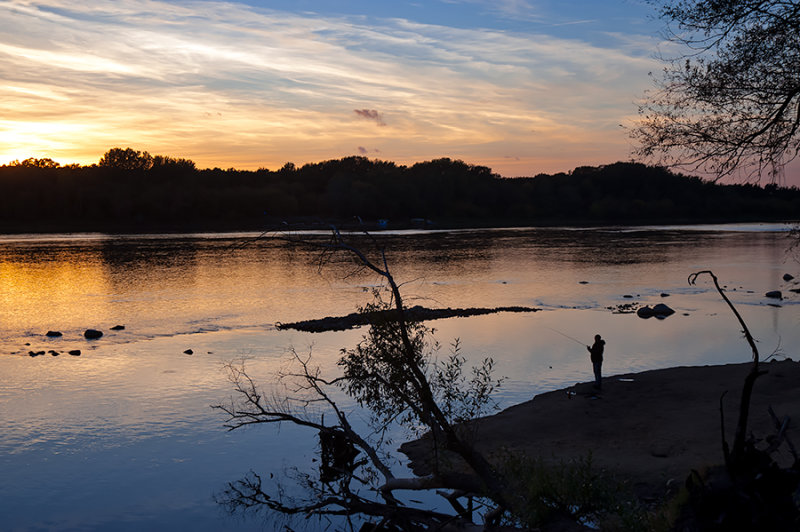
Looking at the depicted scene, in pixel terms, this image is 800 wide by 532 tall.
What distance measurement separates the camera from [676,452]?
16.9 m

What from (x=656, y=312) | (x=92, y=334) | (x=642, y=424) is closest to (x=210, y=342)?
(x=92, y=334)

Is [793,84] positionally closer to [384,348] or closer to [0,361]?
[384,348]

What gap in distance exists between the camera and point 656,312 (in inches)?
1615

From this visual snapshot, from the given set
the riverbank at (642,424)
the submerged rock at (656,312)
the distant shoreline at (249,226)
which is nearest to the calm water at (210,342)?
the submerged rock at (656,312)

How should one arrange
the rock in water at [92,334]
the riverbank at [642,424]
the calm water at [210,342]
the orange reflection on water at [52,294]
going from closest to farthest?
the riverbank at [642,424] → the calm water at [210,342] → the rock in water at [92,334] → the orange reflection on water at [52,294]

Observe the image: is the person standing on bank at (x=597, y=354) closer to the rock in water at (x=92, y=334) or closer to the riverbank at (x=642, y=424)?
the riverbank at (x=642, y=424)

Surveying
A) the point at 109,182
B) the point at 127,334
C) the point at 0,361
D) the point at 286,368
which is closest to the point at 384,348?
the point at 286,368

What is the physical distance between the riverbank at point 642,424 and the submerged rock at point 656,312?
16.4 m

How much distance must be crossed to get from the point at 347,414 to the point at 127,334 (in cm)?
1907

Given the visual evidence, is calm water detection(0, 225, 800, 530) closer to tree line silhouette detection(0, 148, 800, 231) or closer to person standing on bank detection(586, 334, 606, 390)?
person standing on bank detection(586, 334, 606, 390)

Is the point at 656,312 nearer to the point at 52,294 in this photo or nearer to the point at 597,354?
the point at 597,354

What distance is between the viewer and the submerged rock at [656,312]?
40750 millimetres

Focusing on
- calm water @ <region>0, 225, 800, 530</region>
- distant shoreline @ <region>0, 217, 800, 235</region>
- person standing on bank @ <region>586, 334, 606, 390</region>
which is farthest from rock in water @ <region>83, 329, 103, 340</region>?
distant shoreline @ <region>0, 217, 800, 235</region>

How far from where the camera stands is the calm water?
1780cm
